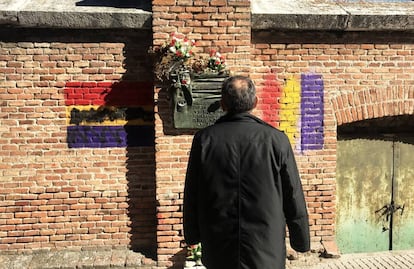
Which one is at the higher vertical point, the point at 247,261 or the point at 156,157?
the point at 156,157

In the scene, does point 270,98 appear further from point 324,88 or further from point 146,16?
point 146,16

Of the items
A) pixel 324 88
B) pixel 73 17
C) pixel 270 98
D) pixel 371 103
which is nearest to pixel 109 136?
pixel 73 17

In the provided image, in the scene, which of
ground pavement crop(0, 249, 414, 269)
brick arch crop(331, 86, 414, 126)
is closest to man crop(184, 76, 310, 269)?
ground pavement crop(0, 249, 414, 269)

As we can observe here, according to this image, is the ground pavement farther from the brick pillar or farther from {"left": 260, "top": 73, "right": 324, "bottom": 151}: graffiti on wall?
{"left": 260, "top": 73, "right": 324, "bottom": 151}: graffiti on wall

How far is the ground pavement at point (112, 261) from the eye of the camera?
449 cm

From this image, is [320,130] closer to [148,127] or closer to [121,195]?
[148,127]

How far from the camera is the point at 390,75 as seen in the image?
16.3 feet

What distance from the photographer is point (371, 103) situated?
4.93 m

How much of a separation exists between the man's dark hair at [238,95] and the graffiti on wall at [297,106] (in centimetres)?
237

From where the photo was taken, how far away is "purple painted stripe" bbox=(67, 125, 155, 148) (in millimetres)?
4668

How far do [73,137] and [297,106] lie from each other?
115 inches

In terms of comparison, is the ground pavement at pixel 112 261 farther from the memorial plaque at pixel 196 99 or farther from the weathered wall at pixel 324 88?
the memorial plaque at pixel 196 99

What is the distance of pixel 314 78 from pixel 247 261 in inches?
122

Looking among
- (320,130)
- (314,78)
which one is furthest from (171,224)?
(314,78)
